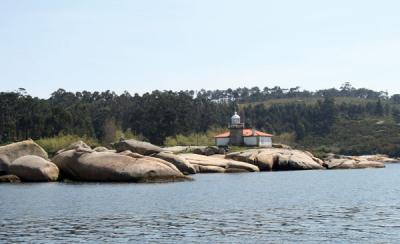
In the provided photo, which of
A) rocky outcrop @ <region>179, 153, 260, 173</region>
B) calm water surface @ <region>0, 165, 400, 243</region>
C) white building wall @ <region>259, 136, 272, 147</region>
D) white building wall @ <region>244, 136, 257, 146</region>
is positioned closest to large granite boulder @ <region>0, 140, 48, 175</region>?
calm water surface @ <region>0, 165, 400, 243</region>

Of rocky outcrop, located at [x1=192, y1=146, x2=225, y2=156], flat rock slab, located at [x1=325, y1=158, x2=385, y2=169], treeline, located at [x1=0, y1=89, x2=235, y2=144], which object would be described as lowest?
flat rock slab, located at [x1=325, y1=158, x2=385, y2=169]

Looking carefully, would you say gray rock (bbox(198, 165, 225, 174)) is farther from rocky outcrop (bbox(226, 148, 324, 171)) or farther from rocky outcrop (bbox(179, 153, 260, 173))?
rocky outcrop (bbox(226, 148, 324, 171))

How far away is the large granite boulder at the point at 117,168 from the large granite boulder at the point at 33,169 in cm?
230

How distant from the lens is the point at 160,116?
162500 millimetres

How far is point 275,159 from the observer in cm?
9475

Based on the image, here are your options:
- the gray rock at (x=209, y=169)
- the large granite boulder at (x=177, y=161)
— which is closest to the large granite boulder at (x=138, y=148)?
the large granite boulder at (x=177, y=161)

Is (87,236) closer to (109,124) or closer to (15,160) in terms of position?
(15,160)

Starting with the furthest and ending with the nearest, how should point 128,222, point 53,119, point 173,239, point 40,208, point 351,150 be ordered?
1. point 351,150
2. point 53,119
3. point 40,208
4. point 128,222
5. point 173,239

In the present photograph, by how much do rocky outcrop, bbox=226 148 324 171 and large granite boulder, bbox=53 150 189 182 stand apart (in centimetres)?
2740

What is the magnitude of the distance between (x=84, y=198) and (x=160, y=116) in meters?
114

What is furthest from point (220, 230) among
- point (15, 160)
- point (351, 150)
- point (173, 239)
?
point (351, 150)

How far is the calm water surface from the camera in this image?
Result: 31172mm

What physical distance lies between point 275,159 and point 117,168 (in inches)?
1459

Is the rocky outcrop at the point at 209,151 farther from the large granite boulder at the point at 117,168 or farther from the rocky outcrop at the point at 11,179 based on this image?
the rocky outcrop at the point at 11,179
